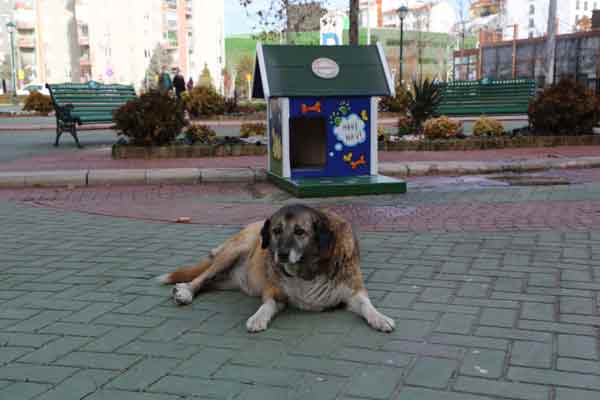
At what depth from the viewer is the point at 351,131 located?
9.11m

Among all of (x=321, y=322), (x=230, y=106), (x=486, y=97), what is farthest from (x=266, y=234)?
(x=230, y=106)

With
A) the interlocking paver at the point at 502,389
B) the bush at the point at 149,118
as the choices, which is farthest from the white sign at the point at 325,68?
the interlocking paver at the point at 502,389

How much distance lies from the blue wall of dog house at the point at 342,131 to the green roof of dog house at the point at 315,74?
5.8 inches

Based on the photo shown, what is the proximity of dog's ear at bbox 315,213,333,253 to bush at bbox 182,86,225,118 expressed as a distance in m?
20.7

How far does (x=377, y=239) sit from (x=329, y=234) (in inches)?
97.1

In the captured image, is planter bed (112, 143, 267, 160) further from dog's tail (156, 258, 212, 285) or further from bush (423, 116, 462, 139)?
dog's tail (156, 258, 212, 285)

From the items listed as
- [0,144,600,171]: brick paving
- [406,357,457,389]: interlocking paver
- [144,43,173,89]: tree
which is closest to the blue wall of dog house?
[0,144,600,171]: brick paving

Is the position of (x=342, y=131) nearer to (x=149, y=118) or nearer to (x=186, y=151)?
(x=186, y=151)

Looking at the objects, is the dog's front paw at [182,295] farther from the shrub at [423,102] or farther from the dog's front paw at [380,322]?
the shrub at [423,102]

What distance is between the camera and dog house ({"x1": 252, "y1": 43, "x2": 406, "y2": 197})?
28.8ft

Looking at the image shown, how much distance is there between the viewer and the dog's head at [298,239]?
3543mm

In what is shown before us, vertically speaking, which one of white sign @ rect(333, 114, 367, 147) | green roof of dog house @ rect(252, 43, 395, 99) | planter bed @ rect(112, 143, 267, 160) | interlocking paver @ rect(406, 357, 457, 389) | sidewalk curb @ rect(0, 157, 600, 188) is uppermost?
green roof of dog house @ rect(252, 43, 395, 99)

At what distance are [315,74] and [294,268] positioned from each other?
19.0 feet

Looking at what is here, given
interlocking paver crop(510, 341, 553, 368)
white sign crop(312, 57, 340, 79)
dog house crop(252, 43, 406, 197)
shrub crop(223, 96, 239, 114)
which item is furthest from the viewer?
shrub crop(223, 96, 239, 114)
